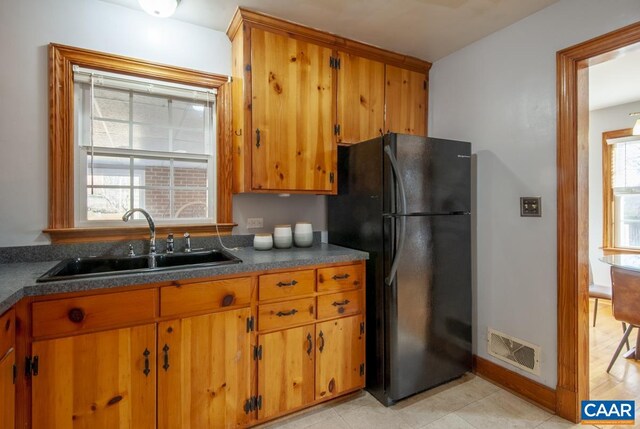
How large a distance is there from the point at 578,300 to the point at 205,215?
2.45 meters

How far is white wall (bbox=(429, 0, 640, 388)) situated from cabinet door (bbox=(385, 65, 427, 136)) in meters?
0.24

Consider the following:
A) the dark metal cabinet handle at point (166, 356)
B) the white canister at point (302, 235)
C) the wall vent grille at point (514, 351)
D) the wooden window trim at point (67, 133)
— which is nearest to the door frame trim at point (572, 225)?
the wall vent grille at point (514, 351)

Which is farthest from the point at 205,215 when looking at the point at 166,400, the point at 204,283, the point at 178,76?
the point at 166,400

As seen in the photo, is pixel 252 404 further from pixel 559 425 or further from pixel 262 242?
pixel 559 425

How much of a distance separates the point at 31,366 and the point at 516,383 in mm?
2717

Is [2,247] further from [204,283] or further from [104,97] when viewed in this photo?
[204,283]

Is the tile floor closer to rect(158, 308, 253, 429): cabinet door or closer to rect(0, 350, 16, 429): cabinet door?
rect(158, 308, 253, 429): cabinet door

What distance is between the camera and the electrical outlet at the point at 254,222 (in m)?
2.34

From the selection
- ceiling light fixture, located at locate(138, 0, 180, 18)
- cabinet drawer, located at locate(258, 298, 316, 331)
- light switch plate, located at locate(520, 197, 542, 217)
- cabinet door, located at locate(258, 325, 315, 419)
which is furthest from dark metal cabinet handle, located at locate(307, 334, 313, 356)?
ceiling light fixture, located at locate(138, 0, 180, 18)

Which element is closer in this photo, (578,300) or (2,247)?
(2,247)

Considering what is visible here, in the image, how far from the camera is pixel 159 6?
177 centimetres

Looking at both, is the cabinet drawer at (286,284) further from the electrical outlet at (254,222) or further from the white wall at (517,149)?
the white wall at (517,149)

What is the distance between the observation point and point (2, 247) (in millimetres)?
1704

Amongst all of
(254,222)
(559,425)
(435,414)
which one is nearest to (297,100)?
(254,222)
